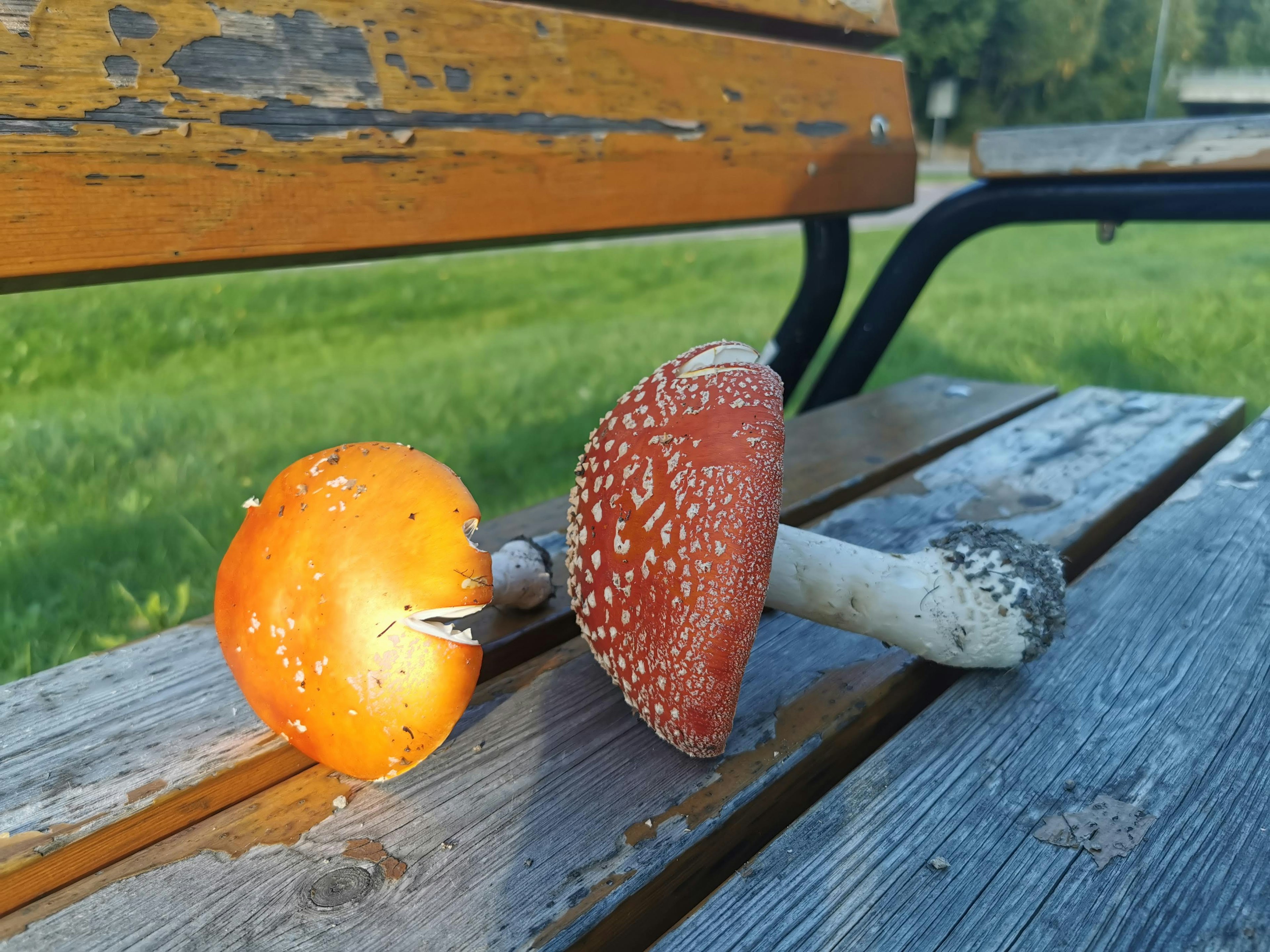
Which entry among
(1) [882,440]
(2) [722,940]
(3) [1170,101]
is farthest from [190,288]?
(3) [1170,101]

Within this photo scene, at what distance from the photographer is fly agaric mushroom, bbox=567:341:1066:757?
0.72 m

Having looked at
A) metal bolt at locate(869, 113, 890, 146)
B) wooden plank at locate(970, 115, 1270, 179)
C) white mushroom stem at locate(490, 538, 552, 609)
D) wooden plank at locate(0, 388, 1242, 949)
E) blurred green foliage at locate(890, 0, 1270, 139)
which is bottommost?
wooden plank at locate(0, 388, 1242, 949)

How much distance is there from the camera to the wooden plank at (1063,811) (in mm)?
638

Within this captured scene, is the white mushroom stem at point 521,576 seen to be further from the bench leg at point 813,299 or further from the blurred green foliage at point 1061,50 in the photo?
the blurred green foliage at point 1061,50

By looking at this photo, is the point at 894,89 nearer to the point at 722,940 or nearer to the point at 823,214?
the point at 823,214

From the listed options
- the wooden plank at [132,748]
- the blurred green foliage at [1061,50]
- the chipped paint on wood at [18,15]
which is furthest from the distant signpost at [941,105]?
the wooden plank at [132,748]

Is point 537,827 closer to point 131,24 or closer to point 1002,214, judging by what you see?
point 131,24

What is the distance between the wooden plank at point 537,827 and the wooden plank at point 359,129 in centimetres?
67

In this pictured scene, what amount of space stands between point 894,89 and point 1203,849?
5.81ft

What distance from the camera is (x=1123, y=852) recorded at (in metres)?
0.70

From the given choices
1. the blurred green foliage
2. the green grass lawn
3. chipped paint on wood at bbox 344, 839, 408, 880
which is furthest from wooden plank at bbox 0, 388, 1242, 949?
the blurred green foliage

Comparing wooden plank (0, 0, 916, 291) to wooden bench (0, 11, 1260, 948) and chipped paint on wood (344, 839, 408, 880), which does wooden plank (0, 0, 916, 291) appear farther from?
chipped paint on wood (344, 839, 408, 880)

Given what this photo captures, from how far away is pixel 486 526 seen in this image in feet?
4.55

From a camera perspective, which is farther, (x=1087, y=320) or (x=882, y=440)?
(x=1087, y=320)
